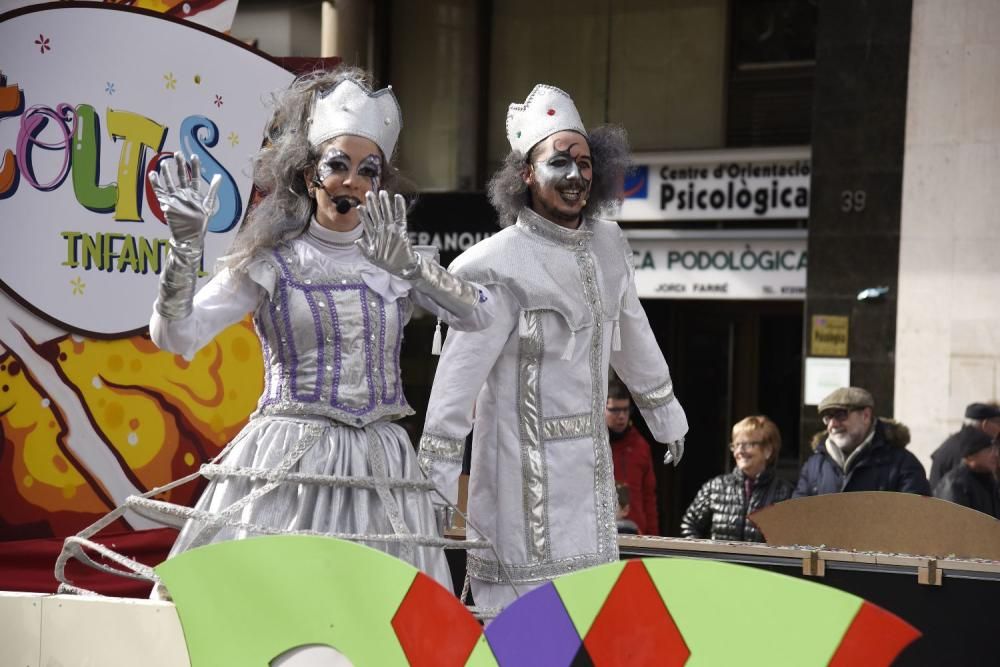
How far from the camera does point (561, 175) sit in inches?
162

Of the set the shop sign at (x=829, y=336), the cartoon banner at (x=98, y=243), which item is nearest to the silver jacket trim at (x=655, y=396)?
the cartoon banner at (x=98, y=243)

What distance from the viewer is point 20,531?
14.7 ft

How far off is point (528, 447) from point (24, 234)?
5.58 ft

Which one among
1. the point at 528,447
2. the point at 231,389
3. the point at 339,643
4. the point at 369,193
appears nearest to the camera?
the point at 339,643

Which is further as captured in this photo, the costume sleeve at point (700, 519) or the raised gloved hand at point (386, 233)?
the costume sleeve at point (700, 519)

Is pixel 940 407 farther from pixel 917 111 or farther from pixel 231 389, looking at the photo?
pixel 231 389

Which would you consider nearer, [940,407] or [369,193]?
[369,193]

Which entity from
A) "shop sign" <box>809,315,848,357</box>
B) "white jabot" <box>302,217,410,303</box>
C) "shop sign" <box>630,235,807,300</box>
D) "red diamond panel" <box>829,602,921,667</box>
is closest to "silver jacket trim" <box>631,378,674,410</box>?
"white jabot" <box>302,217,410,303</box>

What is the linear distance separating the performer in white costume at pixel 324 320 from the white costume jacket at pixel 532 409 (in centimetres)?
40

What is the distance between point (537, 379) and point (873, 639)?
6.54 feet

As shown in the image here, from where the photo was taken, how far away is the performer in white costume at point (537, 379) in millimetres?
4035

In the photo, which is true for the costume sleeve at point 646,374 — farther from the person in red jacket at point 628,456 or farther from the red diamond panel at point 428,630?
the red diamond panel at point 428,630

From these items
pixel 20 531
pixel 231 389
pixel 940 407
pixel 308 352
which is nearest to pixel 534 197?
pixel 308 352

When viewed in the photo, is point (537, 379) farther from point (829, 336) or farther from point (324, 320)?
point (829, 336)
